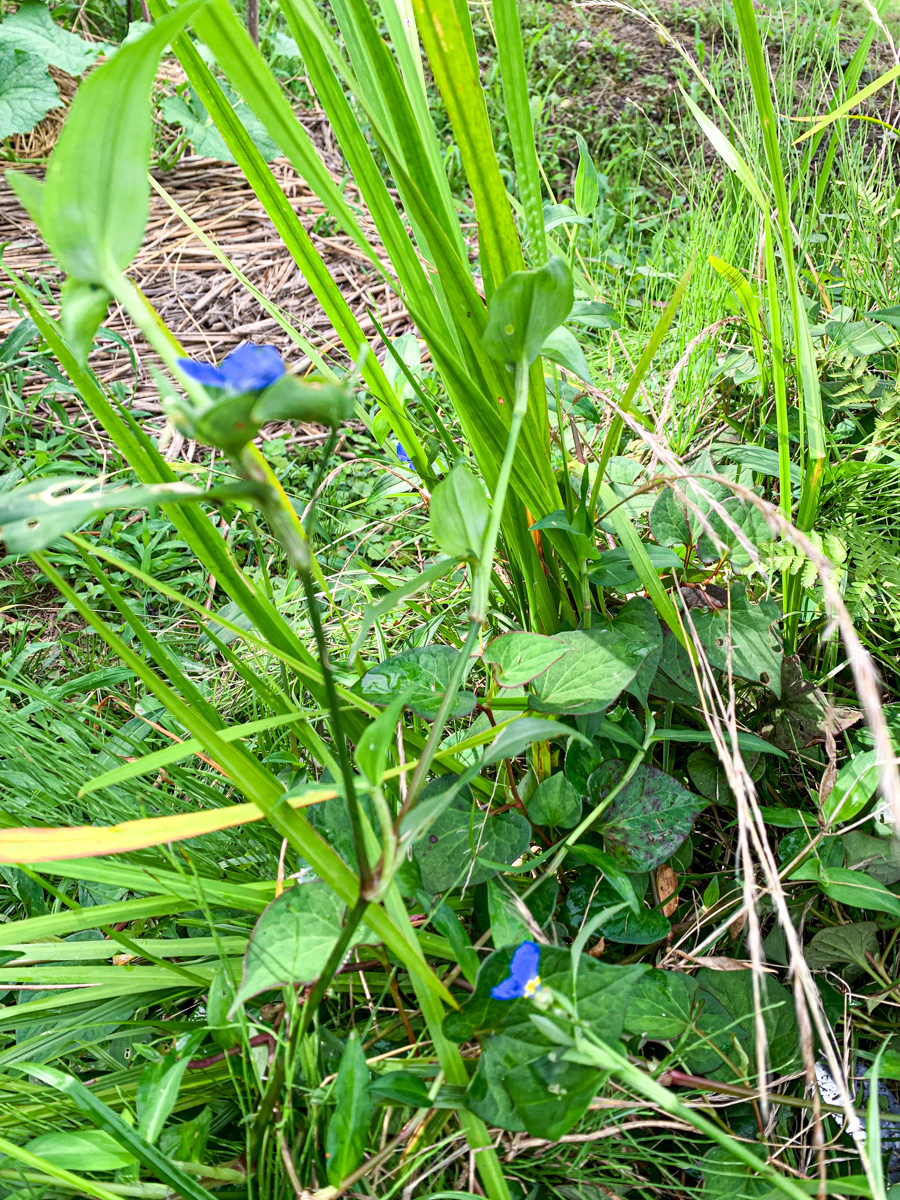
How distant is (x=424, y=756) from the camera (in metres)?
0.44

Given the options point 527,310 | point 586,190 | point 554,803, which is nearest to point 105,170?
point 527,310

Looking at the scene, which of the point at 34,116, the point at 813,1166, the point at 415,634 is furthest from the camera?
the point at 34,116

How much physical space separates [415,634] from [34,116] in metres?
1.79

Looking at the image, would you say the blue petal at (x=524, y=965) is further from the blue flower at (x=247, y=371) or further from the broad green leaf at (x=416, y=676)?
the blue flower at (x=247, y=371)

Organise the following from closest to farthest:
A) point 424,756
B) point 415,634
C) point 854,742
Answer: point 424,756 < point 854,742 < point 415,634

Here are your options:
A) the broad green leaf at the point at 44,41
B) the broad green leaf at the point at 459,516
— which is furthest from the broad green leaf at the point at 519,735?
the broad green leaf at the point at 44,41

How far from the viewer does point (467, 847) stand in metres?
Result: 0.60

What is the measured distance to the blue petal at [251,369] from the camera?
0.32 metres

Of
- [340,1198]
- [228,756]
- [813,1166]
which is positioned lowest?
[813,1166]

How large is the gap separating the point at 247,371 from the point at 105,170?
12 cm

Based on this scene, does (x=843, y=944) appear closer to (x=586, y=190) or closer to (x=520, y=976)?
(x=520, y=976)

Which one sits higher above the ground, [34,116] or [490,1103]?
A: [34,116]

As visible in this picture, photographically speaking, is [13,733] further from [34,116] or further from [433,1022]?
[34,116]

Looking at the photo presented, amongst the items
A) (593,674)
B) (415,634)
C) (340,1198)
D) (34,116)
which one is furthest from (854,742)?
(34,116)
